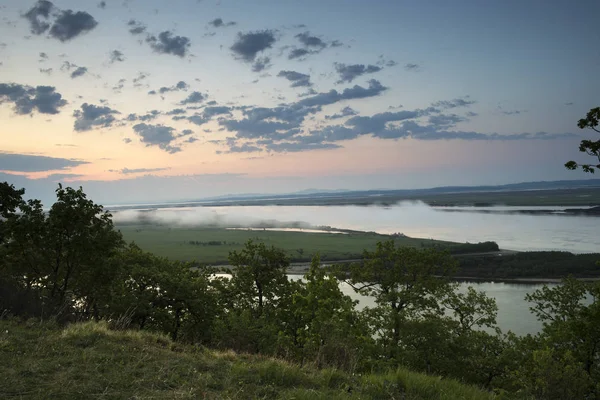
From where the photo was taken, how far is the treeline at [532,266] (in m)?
71.9

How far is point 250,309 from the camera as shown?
2722 cm

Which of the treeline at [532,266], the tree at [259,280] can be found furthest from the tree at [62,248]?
the treeline at [532,266]

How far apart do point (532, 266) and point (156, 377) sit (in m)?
85.8

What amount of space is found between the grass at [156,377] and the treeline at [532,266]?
72281 millimetres

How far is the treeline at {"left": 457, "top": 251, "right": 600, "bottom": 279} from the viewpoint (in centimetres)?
7194

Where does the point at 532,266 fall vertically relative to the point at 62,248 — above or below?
below

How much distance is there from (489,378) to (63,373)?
23410mm

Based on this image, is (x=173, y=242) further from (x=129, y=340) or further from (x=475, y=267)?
(x=129, y=340)

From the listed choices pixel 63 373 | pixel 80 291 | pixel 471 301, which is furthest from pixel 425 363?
pixel 80 291

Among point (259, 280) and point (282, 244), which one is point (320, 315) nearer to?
point (259, 280)

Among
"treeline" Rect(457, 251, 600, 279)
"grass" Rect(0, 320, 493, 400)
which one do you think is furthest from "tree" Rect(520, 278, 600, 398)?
"treeline" Rect(457, 251, 600, 279)

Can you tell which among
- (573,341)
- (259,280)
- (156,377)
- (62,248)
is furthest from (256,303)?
(156,377)

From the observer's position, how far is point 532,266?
76.1 meters

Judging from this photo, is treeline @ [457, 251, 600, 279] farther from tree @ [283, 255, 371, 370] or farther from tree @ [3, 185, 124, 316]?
tree @ [3, 185, 124, 316]
